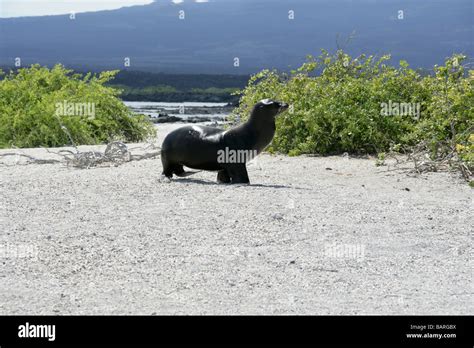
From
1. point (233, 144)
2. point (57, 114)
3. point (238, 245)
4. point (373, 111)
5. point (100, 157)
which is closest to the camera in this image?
point (238, 245)

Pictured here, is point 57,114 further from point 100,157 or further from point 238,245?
point 238,245

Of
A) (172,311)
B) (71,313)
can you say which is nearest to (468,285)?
(172,311)

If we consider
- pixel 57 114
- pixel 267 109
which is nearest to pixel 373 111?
pixel 267 109

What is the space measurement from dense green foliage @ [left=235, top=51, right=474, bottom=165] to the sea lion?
2.18m

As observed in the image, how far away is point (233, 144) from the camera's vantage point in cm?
743

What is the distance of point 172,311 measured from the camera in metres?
3.94

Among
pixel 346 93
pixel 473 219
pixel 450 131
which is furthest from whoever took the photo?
pixel 346 93

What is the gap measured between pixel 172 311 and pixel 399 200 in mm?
3443

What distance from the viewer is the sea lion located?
744cm

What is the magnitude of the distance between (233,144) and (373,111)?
10.3ft

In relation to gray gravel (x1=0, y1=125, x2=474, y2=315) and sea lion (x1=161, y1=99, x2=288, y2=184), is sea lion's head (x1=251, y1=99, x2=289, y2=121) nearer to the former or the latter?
sea lion (x1=161, y1=99, x2=288, y2=184)

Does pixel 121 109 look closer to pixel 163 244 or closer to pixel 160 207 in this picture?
pixel 160 207

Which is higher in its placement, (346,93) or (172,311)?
(346,93)

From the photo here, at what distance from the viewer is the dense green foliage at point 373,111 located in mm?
9023
